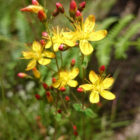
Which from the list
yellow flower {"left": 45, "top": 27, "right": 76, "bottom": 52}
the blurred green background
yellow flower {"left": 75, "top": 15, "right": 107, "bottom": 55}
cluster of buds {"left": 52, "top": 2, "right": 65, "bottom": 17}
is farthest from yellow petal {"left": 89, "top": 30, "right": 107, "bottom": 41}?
the blurred green background

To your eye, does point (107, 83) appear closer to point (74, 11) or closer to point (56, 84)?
point (56, 84)

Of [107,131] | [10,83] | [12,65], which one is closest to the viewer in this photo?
[107,131]

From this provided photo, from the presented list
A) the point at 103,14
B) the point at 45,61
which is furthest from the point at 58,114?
the point at 103,14

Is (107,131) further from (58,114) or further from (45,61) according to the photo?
(45,61)

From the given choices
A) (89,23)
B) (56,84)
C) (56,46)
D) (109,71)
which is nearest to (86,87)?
(56,84)

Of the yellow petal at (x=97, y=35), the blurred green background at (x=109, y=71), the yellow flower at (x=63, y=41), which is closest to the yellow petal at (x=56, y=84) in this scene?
the yellow flower at (x=63, y=41)
